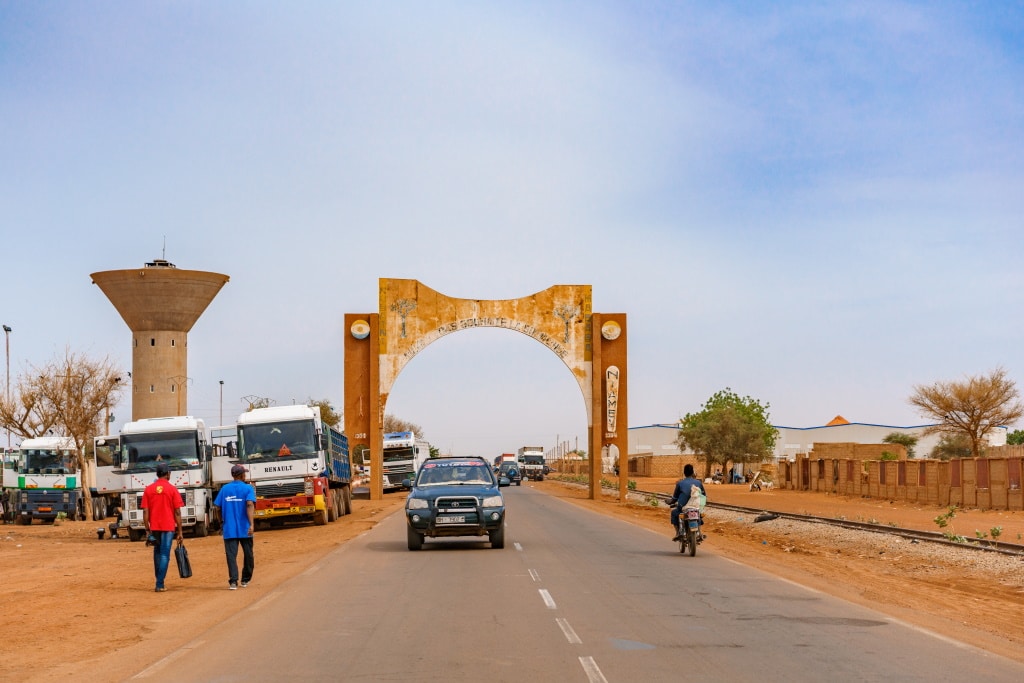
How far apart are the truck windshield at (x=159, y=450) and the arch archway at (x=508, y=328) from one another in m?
31.3

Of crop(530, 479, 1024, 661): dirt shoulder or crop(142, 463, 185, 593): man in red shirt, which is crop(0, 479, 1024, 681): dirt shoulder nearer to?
crop(530, 479, 1024, 661): dirt shoulder

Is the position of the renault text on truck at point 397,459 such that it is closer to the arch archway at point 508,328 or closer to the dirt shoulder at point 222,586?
the arch archway at point 508,328

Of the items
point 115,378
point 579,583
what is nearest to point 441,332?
point 115,378

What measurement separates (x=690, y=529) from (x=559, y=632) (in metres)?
11.0

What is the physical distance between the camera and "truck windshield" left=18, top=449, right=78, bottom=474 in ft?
151

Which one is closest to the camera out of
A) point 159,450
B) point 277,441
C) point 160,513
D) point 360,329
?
point 160,513

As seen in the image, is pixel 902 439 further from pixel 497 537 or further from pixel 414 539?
pixel 414 539

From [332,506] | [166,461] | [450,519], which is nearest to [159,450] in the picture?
[166,461]

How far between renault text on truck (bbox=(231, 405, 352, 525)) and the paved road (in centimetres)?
1494

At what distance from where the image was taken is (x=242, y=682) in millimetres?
9383

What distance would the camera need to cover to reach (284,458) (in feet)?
114

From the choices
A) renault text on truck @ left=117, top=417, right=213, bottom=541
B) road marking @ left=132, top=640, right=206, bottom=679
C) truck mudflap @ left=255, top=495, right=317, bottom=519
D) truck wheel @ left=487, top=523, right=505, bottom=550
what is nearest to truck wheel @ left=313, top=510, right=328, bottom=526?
truck mudflap @ left=255, top=495, right=317, bottom=519

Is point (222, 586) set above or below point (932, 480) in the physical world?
above

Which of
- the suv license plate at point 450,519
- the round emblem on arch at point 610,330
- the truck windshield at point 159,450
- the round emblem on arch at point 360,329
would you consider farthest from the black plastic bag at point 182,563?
the round emblem on arch at point 610,330
